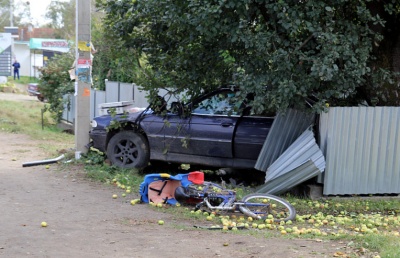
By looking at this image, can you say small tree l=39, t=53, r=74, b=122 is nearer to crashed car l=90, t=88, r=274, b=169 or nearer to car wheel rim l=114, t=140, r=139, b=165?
crashed car l=90, t=88, r=274, b=169

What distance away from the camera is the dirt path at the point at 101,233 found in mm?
6375

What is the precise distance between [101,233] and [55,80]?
1605 cm

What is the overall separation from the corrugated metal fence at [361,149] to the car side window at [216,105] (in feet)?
5.78

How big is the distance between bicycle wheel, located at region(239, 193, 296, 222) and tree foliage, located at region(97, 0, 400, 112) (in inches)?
60.7

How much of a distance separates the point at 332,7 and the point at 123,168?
4647 millimetres

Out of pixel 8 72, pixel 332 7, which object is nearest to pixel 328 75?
pixel 332 7

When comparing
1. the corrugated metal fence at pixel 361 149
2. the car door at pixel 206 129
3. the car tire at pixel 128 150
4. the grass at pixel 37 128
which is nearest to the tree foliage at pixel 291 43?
the corrugated metal fence at pixel 361 149

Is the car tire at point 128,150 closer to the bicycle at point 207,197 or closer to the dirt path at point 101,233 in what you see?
the dirt path at point 101,233

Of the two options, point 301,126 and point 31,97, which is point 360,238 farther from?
point 31,97

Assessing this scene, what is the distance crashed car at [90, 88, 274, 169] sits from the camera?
1076 centimetres

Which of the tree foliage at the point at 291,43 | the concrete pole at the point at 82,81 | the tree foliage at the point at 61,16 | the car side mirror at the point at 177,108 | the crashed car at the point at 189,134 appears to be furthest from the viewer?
the tree foliage at the point at 61,16

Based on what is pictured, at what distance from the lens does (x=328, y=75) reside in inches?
355

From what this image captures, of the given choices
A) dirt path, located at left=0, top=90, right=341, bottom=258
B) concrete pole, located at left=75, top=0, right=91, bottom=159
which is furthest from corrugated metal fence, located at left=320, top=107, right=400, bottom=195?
concrete pole, located at left=75, top=0, right=91, bottom=159

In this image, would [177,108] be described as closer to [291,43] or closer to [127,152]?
[127,152]
